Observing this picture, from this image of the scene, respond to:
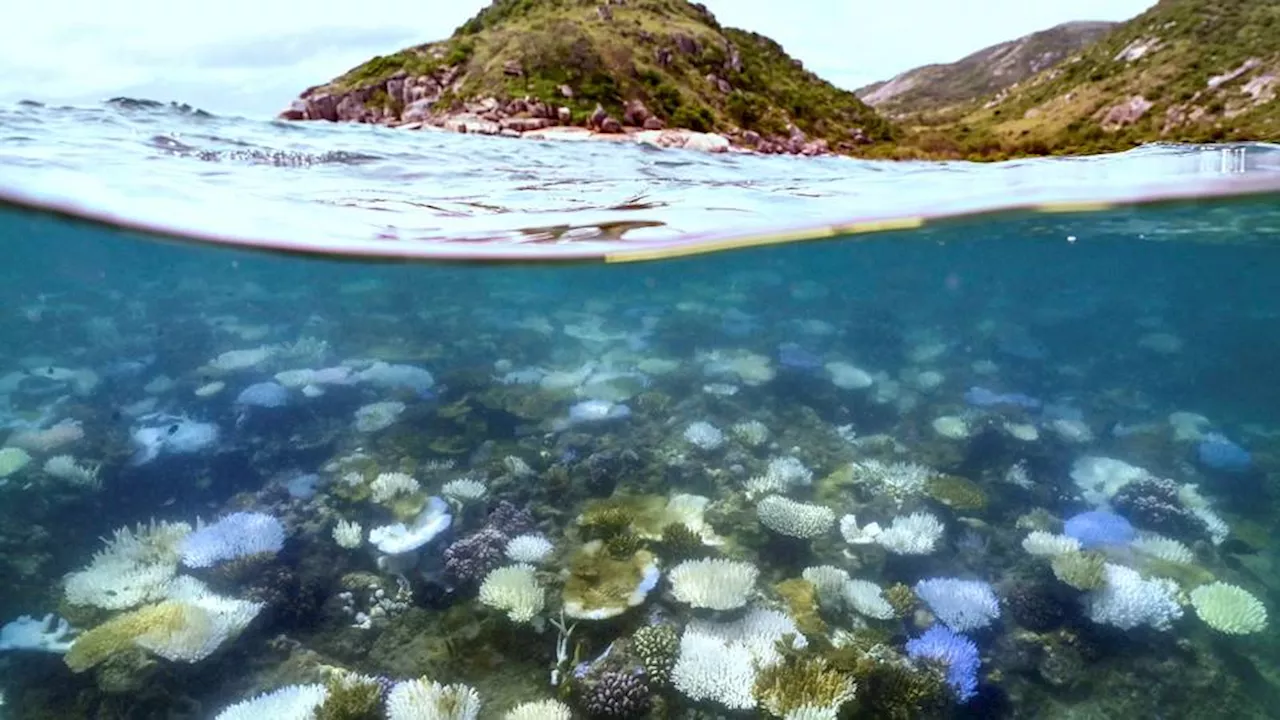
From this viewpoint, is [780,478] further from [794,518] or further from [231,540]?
[231,540]

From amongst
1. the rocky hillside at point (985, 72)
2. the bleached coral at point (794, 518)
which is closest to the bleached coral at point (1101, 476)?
the bleached coral at point (794, 518)

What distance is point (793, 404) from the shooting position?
35.8 feet

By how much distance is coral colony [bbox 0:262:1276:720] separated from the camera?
494 cm

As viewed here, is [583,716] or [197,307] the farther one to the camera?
[197,307]

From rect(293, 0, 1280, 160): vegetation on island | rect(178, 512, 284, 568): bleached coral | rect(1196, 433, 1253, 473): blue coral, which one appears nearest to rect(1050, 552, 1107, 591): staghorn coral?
rect(1196, 433, 1253, 473): blue coral

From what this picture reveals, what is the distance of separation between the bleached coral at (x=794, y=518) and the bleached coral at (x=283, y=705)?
439 centimetres

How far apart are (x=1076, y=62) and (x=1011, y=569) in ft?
364

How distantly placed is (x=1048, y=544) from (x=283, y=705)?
24.0 ft

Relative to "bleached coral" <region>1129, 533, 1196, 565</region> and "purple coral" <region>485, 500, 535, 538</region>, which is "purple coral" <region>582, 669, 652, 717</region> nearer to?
"purple coral" <region>485, 500, 535, 538</region>

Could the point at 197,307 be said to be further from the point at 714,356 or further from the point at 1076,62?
the point at 1076,62

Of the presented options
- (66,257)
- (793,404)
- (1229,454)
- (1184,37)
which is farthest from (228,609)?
(1184,37)

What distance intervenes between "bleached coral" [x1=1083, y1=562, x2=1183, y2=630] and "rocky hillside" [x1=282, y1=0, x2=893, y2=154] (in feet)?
144

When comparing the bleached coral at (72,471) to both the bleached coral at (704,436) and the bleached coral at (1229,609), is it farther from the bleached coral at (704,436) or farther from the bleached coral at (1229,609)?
the bleached coral at (1229,609)

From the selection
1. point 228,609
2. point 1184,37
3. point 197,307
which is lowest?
point 228,609
